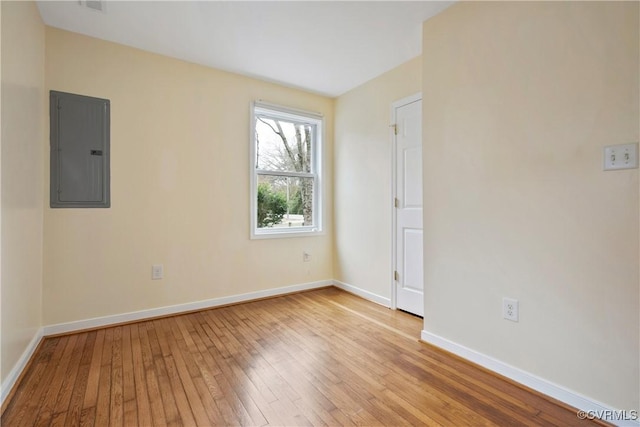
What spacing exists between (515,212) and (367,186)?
68.0 inches

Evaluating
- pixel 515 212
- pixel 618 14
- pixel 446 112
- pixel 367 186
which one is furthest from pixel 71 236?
pixel 618 14

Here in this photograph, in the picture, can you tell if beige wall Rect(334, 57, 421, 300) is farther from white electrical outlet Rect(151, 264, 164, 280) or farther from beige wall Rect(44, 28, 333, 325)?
white electrical outlet Rect(151, 264, 164, 280)

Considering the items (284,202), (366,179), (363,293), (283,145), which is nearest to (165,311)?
(284,202)

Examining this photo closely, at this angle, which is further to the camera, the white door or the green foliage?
the green foliage

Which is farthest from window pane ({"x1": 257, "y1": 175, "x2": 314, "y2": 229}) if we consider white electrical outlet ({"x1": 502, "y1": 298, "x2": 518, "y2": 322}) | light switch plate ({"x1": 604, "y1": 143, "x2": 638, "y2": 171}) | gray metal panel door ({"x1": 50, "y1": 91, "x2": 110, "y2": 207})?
light switch plate ({"x1": 604, "y1": 143, "x2": 638, "y2": 171})

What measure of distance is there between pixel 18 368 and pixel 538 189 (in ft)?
10.5

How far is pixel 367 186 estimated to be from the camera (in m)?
3.32

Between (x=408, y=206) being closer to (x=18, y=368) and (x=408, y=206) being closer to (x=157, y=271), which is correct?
→ (x=157, y=271)

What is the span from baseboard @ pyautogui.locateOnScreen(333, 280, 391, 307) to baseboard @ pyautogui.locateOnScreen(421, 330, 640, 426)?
3.00ft

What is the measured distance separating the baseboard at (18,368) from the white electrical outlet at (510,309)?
9.06 ft

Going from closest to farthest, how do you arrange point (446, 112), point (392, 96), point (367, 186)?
point (446, 112)
point (392, 96)
point (367, 186)

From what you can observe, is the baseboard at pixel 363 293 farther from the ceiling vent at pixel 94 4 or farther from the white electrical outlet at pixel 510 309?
the ceiling vent at pixel 94 4

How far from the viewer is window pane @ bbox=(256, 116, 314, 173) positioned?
3410 millimetres

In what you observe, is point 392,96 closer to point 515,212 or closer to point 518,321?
point 515,212
